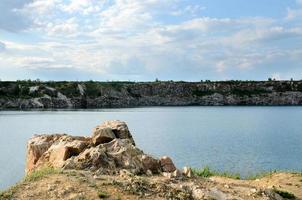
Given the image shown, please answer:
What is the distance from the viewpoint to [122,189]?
2023 cm

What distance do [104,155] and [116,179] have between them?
3106 millimetres

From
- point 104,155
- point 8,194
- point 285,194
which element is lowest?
point 285,194

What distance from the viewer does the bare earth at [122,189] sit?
19188 mm

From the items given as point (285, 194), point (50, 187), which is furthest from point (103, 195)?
point (285, 194)

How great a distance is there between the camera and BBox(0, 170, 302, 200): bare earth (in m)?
19.2

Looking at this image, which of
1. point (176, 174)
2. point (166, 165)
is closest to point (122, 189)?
point (176, 174)

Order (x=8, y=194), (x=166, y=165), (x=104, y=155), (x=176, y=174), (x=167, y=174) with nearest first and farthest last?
(x=8, y=194) < (x=176, y=174) < (x=167, y=174) < (x=104, y=155) < (x=166, y=165)

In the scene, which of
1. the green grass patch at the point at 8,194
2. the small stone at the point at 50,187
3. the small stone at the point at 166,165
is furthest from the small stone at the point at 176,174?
the green grass patch at the point at 8,194

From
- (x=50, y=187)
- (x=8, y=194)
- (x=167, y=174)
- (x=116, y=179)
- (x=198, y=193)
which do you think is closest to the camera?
(x=8, y=194)

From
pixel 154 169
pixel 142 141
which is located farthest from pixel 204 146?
pixel 154 169

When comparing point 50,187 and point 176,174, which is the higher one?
point 50,187

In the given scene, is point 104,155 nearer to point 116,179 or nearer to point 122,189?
point 116,179

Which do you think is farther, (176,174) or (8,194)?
(176,174)

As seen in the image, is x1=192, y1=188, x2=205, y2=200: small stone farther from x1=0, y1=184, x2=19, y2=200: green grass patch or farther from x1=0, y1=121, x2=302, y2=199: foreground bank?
x1=0, y1=184, x2=19, y2=200: green grass patch
